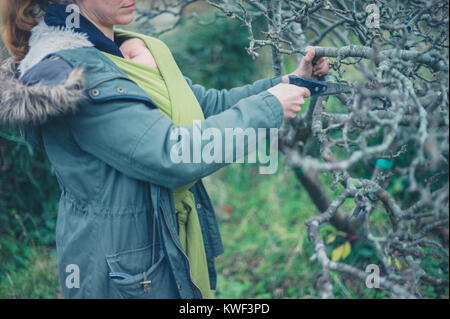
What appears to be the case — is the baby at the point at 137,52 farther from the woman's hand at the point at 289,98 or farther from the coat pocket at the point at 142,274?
the coat pocket at the point at 142,274

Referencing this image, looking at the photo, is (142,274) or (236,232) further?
(236,232)

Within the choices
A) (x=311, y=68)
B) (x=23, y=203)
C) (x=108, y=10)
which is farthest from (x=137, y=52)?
(x=23, y=203)

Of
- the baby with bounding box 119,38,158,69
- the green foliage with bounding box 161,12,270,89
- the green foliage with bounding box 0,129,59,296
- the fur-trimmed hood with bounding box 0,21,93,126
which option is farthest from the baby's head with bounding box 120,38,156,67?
the green foliage with bounding box 161,12,270,89

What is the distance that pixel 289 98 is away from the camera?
151 centimetres

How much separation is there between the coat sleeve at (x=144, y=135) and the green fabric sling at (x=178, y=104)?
15cm

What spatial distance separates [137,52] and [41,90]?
1.60 feet

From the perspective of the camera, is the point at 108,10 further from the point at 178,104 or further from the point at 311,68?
the point at 311,68

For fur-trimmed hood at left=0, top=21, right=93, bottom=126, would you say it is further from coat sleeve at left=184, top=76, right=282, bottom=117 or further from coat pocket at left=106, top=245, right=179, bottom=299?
coat sleeve at left=184, top=76, right=282, bottom=117

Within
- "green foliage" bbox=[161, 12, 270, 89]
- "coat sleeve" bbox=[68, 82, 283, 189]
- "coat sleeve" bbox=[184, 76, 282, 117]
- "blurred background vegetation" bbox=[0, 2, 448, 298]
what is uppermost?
"coat sleeve" bbox=[68, 82, 283, 189]

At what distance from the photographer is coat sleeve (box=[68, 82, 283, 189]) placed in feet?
4.37

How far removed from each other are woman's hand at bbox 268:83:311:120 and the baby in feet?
1.69

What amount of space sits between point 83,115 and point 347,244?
205 cm
